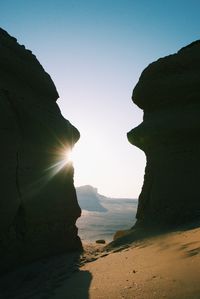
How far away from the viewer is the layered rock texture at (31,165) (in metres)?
5.90

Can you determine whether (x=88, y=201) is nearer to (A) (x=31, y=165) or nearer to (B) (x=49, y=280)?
(A) (x=31, y=165)

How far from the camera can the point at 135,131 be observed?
1076 cm

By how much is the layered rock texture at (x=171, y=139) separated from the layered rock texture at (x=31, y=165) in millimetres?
2947

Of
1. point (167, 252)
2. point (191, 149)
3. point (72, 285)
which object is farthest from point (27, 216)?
point (191, 149)

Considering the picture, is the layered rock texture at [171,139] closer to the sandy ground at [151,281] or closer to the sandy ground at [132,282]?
the sandy ground at [132,282]

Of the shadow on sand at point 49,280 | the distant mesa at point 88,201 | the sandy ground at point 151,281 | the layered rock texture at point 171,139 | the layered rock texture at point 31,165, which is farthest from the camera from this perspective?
the distant mesa at point 88,201

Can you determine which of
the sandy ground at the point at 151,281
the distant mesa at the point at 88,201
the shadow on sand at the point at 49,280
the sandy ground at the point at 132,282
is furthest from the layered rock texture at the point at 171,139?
the distant mesa at the point at 88,201

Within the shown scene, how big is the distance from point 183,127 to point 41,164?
4592mm

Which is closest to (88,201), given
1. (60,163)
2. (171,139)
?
(171,139)

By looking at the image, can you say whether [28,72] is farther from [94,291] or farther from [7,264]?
[94,291]

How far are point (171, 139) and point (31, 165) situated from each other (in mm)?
4808

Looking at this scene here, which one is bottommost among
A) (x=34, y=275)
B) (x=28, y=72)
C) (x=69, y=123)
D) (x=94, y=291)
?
(x=34, y=275)

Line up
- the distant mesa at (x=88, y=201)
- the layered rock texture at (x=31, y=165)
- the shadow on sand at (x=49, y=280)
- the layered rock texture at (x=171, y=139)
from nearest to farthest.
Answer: the shadow on sand at (x=49, y=280), the layered rock texture at (x=31, y=165), the layered rock texture at (x=171, y=139), the distant mesa at (x=88, y=201)

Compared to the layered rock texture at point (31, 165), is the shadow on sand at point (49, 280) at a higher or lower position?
lower
